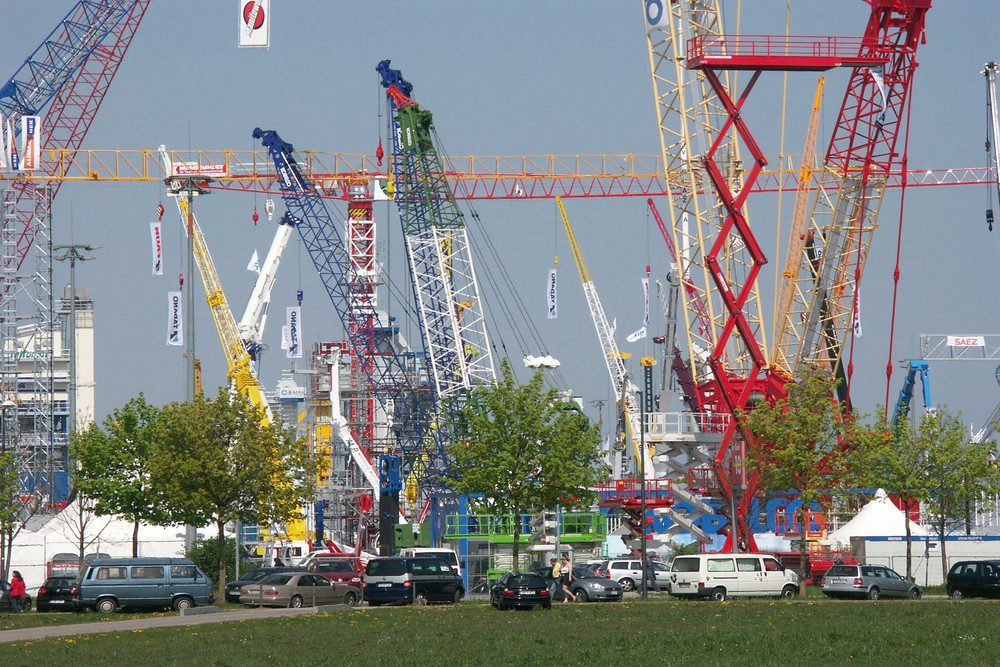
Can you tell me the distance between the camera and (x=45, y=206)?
9688 cm

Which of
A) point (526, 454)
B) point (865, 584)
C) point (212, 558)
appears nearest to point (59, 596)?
point (526, 454)

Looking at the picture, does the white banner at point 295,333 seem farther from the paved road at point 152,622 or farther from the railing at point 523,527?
the paved road at point 152,622

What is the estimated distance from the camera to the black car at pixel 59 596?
50.2 metres

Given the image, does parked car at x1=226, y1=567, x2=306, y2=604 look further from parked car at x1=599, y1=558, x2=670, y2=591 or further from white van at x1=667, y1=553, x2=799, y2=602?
parked car at x1=599, y1=558, x2=670, y2=591

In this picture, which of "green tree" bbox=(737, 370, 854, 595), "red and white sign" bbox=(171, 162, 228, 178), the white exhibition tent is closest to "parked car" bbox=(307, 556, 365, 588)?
"green tree" bbox=(737, 370, 854, 595)

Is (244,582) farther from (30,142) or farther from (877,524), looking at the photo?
(30,142)

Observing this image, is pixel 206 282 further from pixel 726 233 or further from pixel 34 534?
pixel 726 233

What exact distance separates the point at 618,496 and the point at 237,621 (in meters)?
33.6

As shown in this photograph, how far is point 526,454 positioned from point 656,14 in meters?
25.7

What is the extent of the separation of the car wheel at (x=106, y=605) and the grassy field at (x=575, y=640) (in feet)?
24.7

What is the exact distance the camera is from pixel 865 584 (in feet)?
173

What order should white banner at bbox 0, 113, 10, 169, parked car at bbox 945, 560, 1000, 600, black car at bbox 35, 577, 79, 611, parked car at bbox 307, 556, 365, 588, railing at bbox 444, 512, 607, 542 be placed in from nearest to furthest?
black car at bbox 35, 577, 79, 611 → parked car at bbox 945, 560, 1000, 600 → parked car at bbox 307, 556, 365, 588 → railing at bbox 444, 512, 607, 542 → white banner at bbox 0, 113, 10, 169

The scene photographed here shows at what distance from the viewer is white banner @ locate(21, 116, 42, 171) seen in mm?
92500

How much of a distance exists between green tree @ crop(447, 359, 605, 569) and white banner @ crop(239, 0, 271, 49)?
74.8 ft
